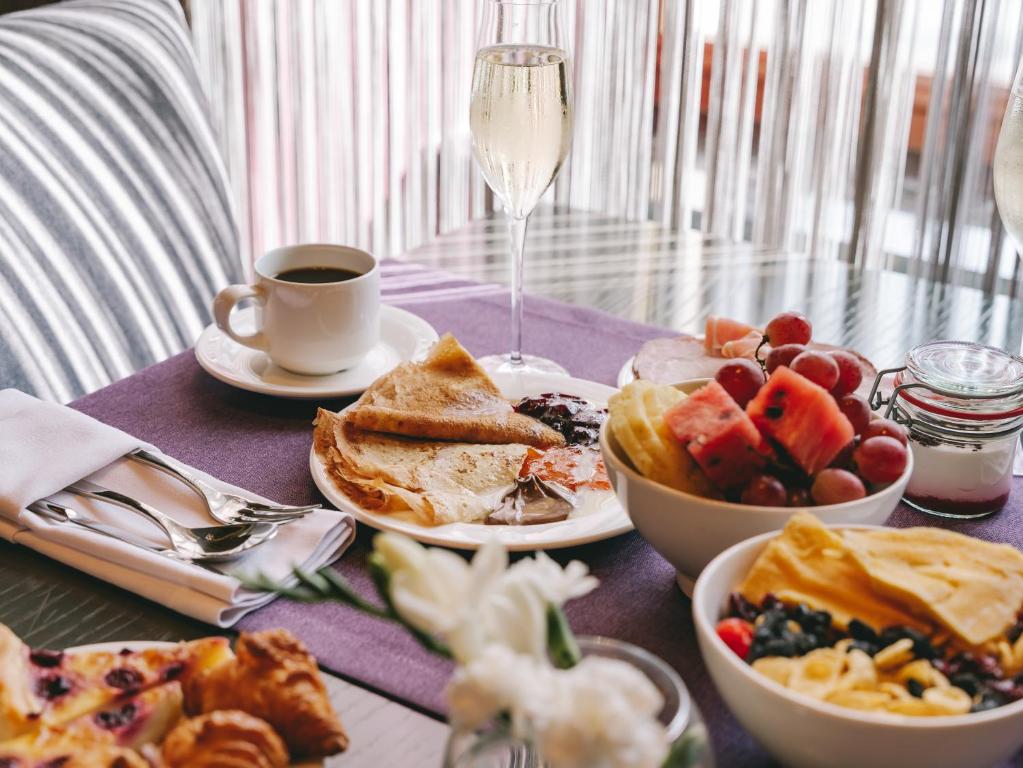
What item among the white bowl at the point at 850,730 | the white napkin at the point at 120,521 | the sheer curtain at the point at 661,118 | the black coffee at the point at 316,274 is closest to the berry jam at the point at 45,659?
the white napkin at the point at 120,521

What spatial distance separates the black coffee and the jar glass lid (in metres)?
0.60

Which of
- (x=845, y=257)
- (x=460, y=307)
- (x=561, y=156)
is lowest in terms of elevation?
(x=845, y=257)

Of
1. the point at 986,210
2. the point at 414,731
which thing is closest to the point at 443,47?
the point at 986,210

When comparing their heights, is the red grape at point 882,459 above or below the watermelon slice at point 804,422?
below

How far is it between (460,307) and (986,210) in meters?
1.21

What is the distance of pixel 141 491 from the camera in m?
0.92

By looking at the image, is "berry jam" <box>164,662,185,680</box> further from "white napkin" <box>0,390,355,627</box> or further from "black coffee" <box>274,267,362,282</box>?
"black coffee" <box>274,267,362,282</box>

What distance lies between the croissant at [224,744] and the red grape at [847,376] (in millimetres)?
494

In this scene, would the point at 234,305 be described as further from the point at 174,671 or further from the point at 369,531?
the point at 174,671

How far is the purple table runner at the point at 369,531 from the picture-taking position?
0.74 m

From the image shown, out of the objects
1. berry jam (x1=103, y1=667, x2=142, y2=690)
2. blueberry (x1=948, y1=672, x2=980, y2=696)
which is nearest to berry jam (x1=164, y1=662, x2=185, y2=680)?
berry jam (x1=103, y1=667, x2=142, y2=690)

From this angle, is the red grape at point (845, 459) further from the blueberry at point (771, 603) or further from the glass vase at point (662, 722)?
the glass vase at point (662, 722)

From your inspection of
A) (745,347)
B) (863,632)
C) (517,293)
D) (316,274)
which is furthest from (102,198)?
(863,632)

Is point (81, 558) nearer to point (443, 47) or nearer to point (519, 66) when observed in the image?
point (519, 66)
